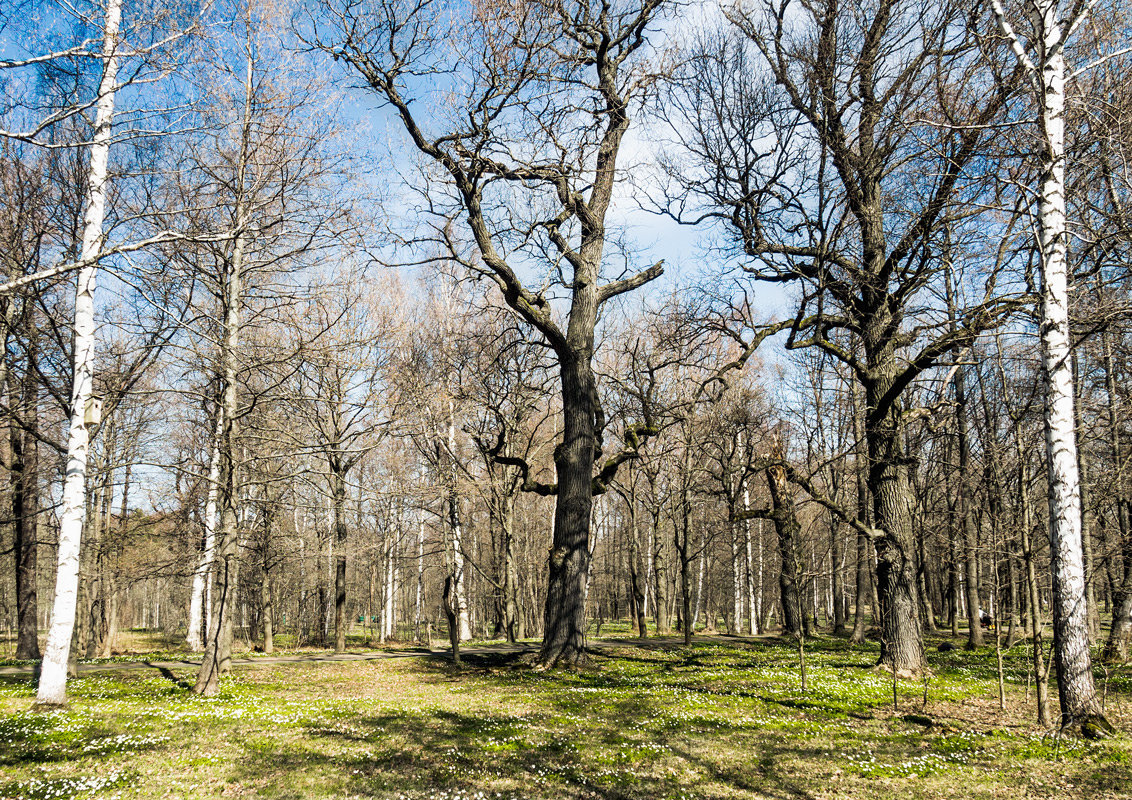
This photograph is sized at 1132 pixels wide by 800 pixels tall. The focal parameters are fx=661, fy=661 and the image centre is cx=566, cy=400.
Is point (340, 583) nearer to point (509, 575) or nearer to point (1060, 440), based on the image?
point (509, 575)

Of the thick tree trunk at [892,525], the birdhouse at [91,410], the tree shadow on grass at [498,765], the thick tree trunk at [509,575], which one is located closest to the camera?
the tree shadow on grass at [498,765]

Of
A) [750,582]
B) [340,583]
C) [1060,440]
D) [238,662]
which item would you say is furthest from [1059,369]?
[750,582]

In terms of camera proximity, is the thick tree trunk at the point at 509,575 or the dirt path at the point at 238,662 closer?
the dirt path at the point at 238,662

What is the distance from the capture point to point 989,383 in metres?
23.5

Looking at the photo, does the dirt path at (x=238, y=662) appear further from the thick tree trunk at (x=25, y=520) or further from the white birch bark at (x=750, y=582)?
the white birch bark at (x=750, y=582)

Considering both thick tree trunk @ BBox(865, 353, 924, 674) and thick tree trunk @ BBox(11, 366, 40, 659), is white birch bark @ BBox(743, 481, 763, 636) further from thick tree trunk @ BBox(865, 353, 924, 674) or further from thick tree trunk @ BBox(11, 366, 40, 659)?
thick tree trunk @ BBox(11, 366, 40, 659)

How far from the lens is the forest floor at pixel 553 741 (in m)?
6.31

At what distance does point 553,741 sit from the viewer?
8023 millimetres

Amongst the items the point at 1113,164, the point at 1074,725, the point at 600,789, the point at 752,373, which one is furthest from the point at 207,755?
the point at 752,373

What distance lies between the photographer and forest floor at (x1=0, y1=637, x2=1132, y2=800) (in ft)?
20.7

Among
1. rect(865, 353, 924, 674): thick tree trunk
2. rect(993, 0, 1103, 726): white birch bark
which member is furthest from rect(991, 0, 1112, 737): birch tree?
rect(865, 353, 924, 674): thick tree trunk

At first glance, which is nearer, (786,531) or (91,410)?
(91,410)

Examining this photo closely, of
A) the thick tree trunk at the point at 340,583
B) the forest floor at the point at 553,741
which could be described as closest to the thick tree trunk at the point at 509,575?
the thick tree trunk at the point at 340,583

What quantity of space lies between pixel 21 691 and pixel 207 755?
590cm
